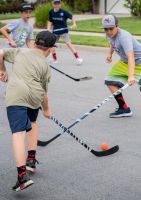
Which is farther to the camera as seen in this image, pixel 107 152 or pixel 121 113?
pixel 121 113

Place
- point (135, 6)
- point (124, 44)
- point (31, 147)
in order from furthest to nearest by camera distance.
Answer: point (135, 6) < point (124, 44) < point (31, 147)

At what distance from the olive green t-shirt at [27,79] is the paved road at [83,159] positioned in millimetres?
783

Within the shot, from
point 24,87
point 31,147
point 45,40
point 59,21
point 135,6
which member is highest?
point 45,40

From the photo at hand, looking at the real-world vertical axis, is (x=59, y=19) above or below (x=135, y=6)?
above

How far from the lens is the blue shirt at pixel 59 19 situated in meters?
12.9

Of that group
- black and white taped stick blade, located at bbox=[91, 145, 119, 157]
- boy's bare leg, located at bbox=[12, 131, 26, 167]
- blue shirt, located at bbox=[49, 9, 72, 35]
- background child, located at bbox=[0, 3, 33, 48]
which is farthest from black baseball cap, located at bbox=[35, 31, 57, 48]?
blue shirt, located at bbox=[49, 9, 72, 35]

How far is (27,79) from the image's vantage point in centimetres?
470

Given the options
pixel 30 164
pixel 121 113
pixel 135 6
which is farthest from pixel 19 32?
pixel 135 6

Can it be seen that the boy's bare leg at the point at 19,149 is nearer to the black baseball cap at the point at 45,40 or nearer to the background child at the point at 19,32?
the black baseball cap at the point at 45,40

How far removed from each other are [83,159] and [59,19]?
7.76 m

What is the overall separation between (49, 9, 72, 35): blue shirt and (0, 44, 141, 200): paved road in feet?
13.1

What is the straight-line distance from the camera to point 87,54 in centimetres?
1445

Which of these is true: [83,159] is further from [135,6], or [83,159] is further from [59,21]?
[135,6]

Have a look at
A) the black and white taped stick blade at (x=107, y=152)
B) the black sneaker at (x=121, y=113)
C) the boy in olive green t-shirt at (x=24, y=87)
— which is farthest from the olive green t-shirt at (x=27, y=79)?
the black sneaker at (x=121, y=113)
